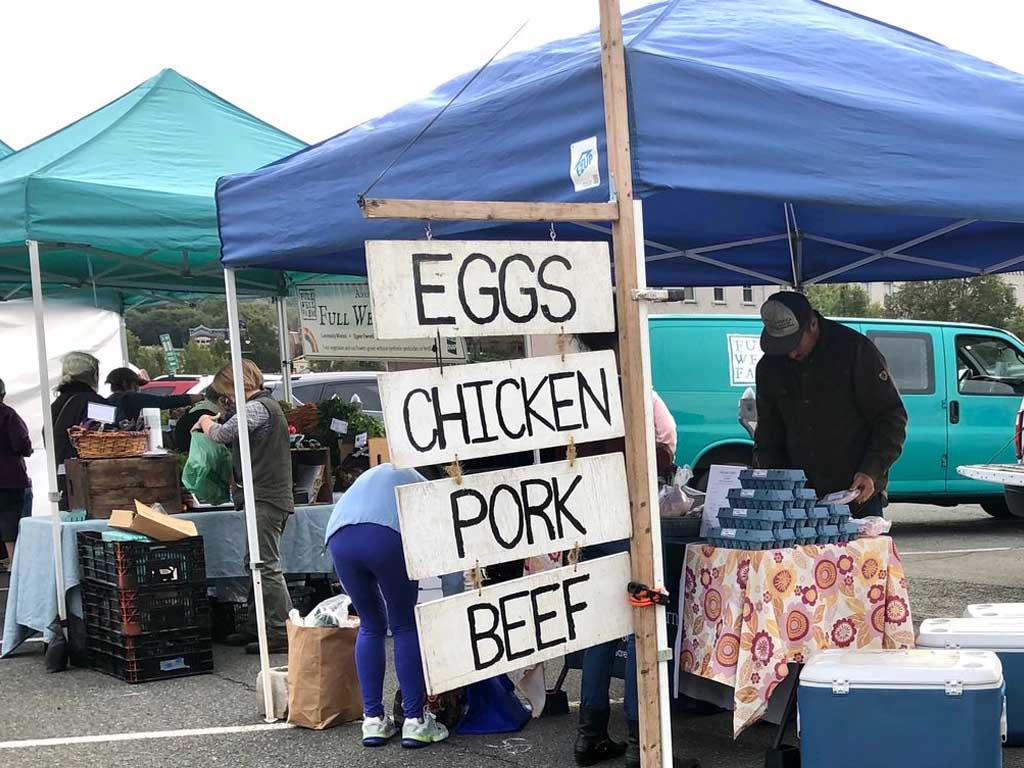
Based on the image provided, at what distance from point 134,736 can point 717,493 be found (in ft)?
9.43

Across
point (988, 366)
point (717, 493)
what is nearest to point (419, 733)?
point (717, 493)

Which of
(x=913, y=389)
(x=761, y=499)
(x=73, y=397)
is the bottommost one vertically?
(x=913, y=389)

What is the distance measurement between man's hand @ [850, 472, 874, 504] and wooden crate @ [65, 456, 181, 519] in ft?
13.6

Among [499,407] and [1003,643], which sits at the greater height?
[499,407]

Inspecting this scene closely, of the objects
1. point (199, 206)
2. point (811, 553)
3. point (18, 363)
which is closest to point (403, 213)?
point (811, 553)

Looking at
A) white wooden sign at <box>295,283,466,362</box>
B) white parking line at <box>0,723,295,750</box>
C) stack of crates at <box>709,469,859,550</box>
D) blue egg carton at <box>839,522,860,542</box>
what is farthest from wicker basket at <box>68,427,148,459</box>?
blue egg carton at <box>839,522,860,542</box>

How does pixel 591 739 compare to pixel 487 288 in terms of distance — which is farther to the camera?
pixel 591 739

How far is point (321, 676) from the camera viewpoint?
5383mm

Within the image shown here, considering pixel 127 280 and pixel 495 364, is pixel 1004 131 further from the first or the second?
pixel 127 280

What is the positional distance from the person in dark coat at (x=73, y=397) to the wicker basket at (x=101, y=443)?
170 centimetres

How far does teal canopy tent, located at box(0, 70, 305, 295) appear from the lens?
21.8 feet

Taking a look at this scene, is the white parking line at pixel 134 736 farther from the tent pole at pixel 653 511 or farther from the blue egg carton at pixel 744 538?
the tent pole at pixel 653 511

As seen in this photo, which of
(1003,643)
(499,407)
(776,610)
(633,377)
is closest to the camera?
(499,407)

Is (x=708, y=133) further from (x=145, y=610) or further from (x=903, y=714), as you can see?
(x=145, y=610)
